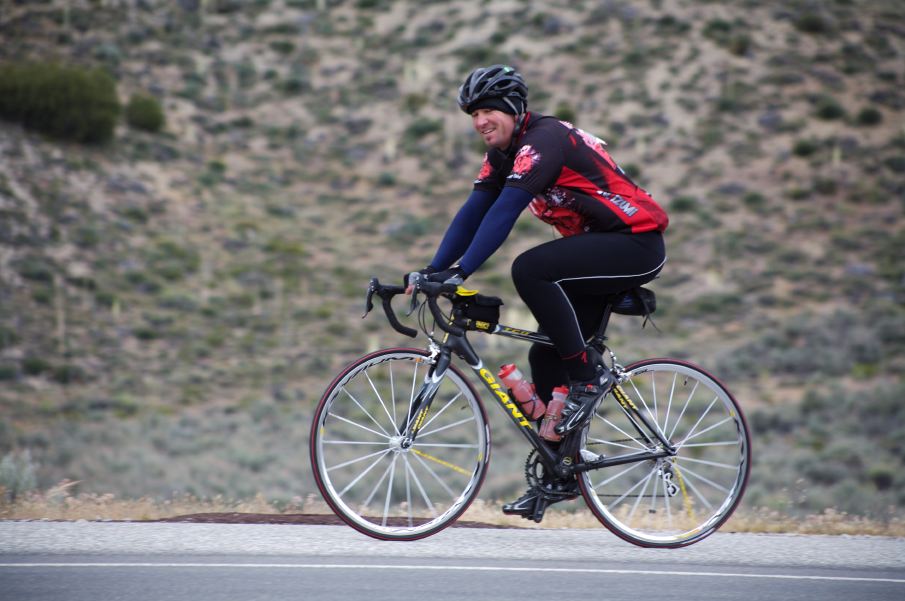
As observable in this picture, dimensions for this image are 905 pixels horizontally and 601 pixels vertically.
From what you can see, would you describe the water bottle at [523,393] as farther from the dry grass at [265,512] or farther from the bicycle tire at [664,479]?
the dry grass at [265,512]

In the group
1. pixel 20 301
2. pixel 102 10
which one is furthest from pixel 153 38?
pixel 20 301

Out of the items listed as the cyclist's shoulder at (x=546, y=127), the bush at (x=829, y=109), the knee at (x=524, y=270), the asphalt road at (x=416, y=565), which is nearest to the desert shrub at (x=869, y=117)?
the bush at (x=829, y=109)

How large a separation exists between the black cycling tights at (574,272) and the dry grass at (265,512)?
5.70 feet

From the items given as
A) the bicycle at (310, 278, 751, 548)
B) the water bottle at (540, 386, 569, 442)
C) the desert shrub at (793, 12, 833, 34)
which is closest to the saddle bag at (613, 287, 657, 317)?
the bicycle at (310, 278, 751, 548)

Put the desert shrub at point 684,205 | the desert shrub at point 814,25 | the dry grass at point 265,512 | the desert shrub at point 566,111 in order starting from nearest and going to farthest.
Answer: the dry grass at point 265,512, the desert shrub at point 684,205, the desert shrub at point 566,111, the desert shrub at point 814,25

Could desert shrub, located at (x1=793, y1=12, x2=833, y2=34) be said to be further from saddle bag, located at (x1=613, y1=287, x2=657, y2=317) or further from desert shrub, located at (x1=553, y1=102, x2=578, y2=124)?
saddle bag, located at (x1=613, y1=287, x2=657, y2=317)

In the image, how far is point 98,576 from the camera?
4.80 m

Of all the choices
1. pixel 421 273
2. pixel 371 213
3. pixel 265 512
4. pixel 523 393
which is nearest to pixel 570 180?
pixel 421 273

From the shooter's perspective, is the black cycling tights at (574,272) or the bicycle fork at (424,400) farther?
the bicycle fork at (424,400)

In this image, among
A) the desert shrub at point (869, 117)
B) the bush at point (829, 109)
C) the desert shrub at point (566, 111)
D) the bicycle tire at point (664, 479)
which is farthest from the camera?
the desert shrub at point (566, 111)

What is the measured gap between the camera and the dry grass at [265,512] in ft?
21.0

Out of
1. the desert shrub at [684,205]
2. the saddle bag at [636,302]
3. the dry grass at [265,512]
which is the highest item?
the desert shrub at [684,205]

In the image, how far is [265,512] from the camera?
6.69 m

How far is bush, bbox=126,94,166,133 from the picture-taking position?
33969mm
